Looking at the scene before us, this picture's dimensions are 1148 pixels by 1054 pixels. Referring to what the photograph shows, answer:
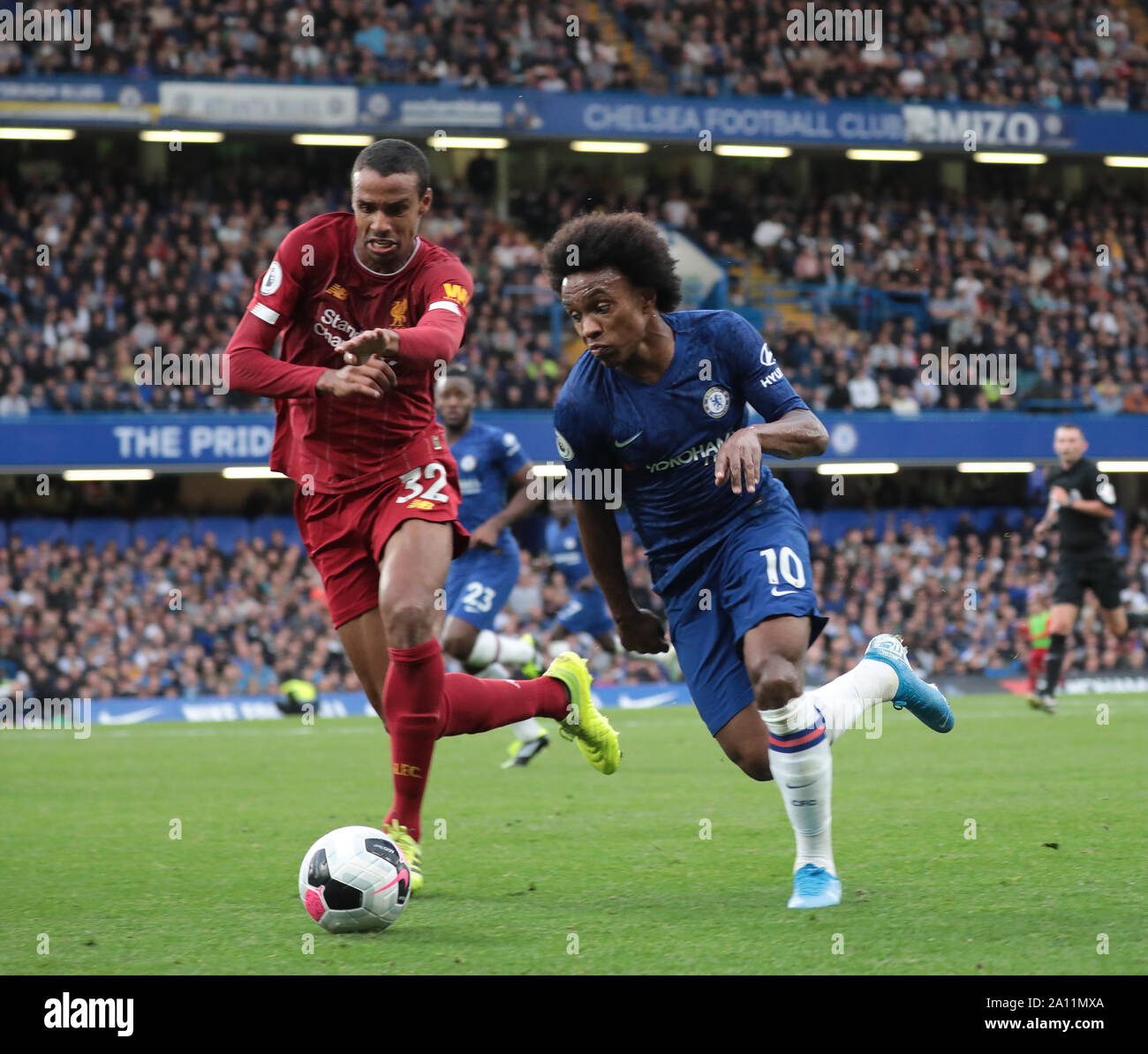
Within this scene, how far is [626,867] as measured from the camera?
236 inches

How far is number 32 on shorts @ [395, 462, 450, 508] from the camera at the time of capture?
18.7 ft

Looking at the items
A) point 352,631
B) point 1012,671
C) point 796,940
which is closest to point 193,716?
point 1012,671

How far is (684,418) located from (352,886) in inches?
75.6

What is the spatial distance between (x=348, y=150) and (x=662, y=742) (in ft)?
53.2

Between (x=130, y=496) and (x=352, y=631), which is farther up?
(x=352, y=631)

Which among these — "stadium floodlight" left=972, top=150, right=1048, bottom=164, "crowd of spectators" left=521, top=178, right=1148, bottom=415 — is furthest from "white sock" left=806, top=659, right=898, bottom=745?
"stadium floodlight" left=972, top=150, right=1048, bottom=164

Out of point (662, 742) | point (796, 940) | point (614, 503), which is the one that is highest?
point (614, 503)

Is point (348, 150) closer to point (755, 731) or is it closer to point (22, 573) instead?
point (22, 573)

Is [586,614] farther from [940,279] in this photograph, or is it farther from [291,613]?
[940,279]

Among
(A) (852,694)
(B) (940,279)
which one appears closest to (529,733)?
(A) (852,694)

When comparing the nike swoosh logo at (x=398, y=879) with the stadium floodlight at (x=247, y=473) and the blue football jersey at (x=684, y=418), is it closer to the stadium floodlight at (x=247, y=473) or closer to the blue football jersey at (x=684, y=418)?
the blue football jersey at (x=684, y=418)

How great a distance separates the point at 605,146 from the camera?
85.1 ft

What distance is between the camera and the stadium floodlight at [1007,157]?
27.2 meters

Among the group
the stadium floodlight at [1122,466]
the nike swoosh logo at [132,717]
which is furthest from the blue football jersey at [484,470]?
the stadium floodlight at [1122,466]
